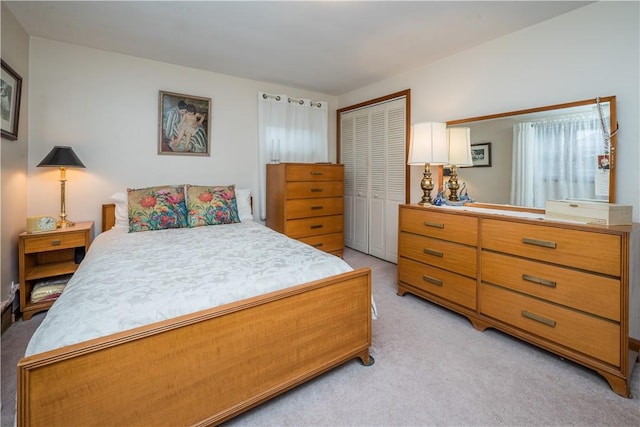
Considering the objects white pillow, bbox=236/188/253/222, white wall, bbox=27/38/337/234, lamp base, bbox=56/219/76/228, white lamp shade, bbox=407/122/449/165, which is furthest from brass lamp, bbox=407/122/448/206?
lamp base, bbox=56/219/76/228

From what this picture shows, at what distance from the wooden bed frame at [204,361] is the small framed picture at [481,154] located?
1.67 meters

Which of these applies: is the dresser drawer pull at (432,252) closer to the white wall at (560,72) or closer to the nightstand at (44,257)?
the white wall at (560,72)

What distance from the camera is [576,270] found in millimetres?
1735

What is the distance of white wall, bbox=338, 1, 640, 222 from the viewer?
6.33 ft

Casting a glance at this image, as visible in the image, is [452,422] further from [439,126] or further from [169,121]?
[169,121]

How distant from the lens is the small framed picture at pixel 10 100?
2.09 metres

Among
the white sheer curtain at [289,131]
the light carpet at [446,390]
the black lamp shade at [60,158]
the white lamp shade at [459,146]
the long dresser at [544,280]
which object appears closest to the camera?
the light carpet at [446,390]

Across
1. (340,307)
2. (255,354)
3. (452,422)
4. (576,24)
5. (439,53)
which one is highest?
(439,53)

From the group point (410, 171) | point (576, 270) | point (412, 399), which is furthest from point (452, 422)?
point (410, 171)

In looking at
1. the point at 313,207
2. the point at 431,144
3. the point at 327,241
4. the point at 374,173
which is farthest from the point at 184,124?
the point at 431,144

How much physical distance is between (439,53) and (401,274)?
2.20 m

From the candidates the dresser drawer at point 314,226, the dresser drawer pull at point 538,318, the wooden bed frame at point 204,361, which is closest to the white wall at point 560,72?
the dresser drawer pull at point 538,318

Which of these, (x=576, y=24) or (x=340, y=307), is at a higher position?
(x=576, y=24)

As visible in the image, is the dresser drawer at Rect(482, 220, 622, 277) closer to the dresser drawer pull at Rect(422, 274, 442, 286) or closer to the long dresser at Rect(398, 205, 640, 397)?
the long dresser at Rect(398, 205, 640, 397)
